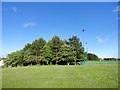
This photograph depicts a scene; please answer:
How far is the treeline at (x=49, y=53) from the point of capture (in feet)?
301

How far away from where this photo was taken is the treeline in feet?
301

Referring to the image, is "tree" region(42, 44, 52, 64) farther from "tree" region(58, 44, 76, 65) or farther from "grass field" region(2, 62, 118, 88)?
"grass field" region(2, 62, 118, 88)

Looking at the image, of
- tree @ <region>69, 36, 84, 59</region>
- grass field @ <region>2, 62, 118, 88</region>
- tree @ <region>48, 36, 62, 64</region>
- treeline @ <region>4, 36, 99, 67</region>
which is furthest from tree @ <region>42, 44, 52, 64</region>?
grass field @ <region>2, 62, 118, 88</region>

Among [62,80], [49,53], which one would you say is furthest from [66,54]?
[62,80]

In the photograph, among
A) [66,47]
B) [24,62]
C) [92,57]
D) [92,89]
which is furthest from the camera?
[92,57]

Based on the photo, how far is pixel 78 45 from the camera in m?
106

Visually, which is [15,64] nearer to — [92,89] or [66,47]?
[66,47]

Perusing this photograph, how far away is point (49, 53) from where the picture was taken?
302 ft

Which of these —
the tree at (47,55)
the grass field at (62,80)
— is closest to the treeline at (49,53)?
the tree at (47,55)

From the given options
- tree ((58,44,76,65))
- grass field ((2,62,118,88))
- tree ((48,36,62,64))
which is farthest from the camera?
tree ((48,36,62,64))

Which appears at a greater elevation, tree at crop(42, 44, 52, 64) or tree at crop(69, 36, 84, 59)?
tree at crop(69, 36, 84, 59)

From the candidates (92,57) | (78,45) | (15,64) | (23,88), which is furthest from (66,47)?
(23,88)

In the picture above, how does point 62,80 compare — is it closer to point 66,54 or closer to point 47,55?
point 66,54

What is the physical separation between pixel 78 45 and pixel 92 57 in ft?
158
